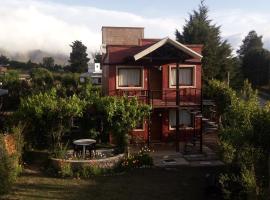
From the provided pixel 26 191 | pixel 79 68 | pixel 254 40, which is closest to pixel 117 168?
pixel 26 191

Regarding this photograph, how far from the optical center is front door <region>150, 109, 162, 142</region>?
29984mm

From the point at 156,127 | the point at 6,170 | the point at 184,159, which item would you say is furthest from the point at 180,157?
the point at 6,170

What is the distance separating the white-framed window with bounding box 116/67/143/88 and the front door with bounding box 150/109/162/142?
2.32 meters

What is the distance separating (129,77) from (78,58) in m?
62.9

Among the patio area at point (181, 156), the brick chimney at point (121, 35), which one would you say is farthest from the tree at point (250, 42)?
the patio area at point (181, 156)

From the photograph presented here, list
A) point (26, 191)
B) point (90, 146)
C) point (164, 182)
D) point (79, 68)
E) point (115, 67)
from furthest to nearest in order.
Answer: point (79, 68), point (115, 67), point (90, 146), point (164, 182), point (26, 191)

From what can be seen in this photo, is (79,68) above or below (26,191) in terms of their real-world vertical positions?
above

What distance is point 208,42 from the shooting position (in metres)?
54.0

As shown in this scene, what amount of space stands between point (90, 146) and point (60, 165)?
252 cm

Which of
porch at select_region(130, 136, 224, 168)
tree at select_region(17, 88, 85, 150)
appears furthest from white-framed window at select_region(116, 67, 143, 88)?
tree at select_region(17, 88, 85, 150)

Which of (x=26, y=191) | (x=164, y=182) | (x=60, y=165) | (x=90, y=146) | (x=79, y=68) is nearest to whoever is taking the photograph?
(x=26, y=191)

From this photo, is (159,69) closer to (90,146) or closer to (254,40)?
(90,146)

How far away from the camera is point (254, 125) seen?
1454 cm

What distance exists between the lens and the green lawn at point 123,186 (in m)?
17.4
